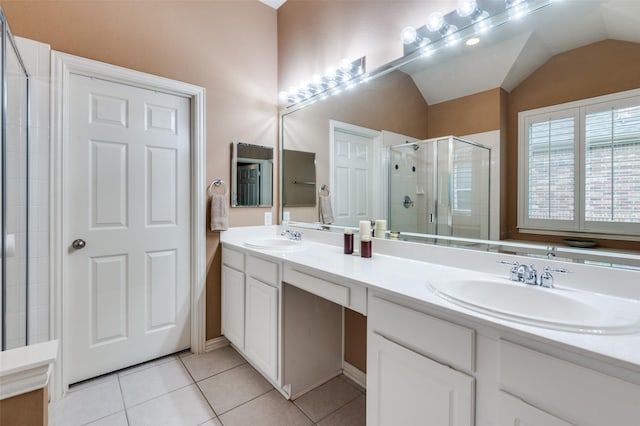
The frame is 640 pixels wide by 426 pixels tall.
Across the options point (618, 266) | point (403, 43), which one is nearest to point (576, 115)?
point (618, 266)

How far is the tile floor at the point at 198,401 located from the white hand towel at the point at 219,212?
981 mm

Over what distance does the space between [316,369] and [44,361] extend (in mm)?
1455

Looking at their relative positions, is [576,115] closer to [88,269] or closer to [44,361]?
[44,361]

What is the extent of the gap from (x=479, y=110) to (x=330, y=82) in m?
1.10

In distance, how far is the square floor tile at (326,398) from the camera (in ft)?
5.24

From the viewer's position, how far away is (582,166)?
1060 mm

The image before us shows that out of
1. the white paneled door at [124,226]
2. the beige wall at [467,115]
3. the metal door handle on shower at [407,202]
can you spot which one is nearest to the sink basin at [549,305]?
the metal door handle on shower at [407,202]

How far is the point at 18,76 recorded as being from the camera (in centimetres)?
146

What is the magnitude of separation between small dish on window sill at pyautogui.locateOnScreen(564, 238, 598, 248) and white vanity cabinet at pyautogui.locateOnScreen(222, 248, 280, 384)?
1.32 m

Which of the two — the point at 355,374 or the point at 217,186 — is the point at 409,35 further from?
the point at 355,374

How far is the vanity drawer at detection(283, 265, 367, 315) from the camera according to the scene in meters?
1.19

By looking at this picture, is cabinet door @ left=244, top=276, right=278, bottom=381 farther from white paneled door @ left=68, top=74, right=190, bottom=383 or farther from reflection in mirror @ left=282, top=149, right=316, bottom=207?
reflection in mirror @ left=282, top=149, right=316, bottom=207

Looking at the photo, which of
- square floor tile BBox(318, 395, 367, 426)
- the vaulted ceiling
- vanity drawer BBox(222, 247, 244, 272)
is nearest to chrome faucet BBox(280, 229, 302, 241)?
vanity drawer BBox(222, 247, 244, 272)

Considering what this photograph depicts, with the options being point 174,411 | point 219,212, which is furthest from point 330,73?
point 174,411
